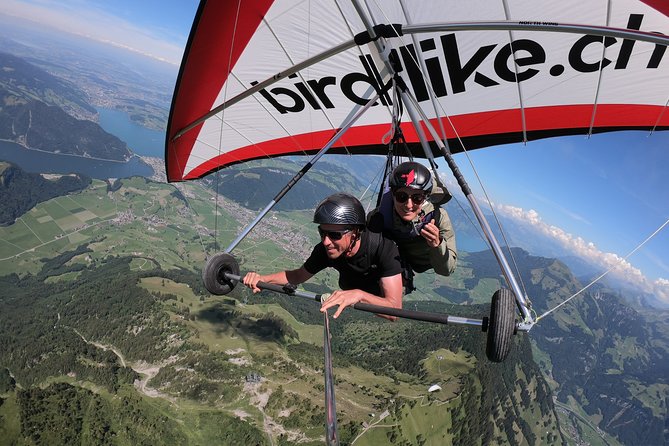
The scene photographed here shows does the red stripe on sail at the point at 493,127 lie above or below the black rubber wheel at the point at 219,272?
above

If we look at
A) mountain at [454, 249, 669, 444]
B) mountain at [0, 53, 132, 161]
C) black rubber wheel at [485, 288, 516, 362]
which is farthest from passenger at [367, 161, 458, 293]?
mountain at [0, 53, 132, 161]

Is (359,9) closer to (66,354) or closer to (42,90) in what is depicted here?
(66,354)

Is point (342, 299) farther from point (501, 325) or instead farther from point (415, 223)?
point (415, 223)

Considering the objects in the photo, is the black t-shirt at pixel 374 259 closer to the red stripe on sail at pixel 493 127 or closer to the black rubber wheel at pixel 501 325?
the black rubber wheel at pixel 501 325

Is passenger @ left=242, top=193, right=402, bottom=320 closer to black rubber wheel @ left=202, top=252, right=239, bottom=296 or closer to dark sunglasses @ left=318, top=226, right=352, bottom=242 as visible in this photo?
dark sunglasses @ left=318, top=226, right=352, bottom=242

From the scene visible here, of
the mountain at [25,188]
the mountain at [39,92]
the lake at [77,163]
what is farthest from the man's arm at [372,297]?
the mountain at [39,92]
